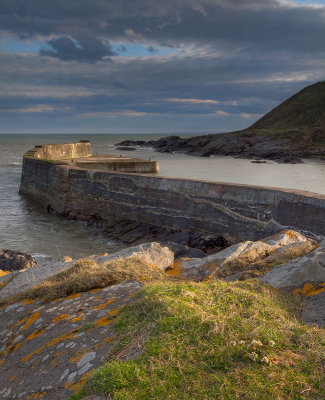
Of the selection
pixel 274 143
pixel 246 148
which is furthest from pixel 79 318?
pixel 274 143

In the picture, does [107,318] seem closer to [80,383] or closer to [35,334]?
[35,334]

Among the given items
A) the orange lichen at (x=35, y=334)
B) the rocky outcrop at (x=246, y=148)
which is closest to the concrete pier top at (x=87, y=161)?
the orange lichen at (x=35, y=334)

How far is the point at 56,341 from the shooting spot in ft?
11.6

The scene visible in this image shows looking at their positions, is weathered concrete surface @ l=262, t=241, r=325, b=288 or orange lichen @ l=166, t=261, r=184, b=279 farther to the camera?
orange lichen @ l=166, t=261, r=184, b=279

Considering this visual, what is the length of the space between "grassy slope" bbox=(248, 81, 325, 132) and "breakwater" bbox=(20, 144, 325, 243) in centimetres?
7717

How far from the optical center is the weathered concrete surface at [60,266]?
6137mm

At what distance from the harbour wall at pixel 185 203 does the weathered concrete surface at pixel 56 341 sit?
8.64 m

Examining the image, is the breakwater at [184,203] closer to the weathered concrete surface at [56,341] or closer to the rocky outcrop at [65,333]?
the rocky outcrop at [65,333]

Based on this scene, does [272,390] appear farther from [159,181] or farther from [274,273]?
[159,181]

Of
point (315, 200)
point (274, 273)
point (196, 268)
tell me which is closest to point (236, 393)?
point (274, 273)

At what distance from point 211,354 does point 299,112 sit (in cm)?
10680

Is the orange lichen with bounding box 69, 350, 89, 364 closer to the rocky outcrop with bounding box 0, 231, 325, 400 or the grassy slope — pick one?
the rocky outcrop with bounding box 0, 231, 325, 400

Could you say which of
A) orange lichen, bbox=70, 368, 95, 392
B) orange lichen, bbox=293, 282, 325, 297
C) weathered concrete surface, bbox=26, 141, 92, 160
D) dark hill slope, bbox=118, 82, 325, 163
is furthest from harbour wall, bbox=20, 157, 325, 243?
dark hill slope, bbox=118, 82, 325, 163

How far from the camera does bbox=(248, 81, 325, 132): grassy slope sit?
9056cm
